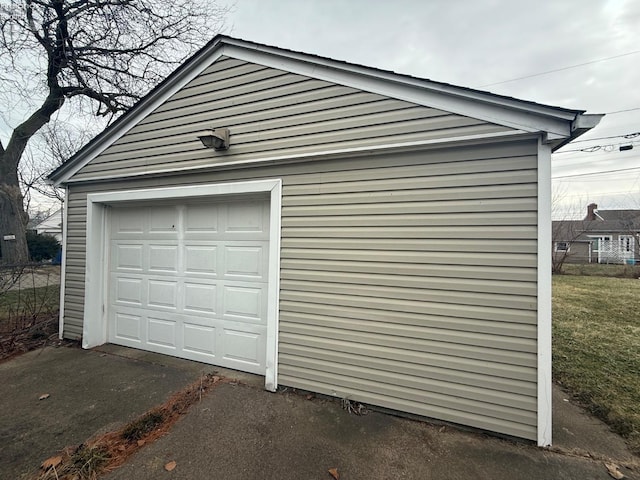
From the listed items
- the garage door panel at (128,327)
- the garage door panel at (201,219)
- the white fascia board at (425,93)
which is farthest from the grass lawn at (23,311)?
the white fascia board at (425,93)

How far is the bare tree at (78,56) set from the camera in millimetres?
7664

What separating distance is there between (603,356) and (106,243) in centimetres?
763

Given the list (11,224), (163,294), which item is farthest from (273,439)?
(11,224)

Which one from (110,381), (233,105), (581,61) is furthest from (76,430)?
(581,61)

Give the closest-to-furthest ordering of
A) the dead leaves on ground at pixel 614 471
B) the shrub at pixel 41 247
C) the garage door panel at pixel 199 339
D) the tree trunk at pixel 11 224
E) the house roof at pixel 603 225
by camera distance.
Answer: the dead leaves on ground at pixel 614 471, the garage door panel at pixel 199 339, the tree trunk at pixel 11 224, the shrub at pixel 41 247, the house roof at pixel 603 225

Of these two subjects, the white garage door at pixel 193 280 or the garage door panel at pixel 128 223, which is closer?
the white garage door at pixel 193 280

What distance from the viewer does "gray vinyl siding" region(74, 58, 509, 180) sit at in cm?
271

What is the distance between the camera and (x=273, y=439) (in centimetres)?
234

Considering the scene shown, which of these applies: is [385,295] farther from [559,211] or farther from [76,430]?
[559,211]

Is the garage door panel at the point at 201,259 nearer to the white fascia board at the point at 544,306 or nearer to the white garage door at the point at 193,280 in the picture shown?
the white garage door at the point at 193,280

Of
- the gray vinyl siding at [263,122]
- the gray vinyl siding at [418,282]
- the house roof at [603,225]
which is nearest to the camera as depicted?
the gray vinyl siding at [418,282]

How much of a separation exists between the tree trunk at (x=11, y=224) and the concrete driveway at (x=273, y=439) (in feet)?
36.5

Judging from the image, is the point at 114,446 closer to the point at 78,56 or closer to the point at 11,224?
the point at 78,56

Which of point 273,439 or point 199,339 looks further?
point 199,339
